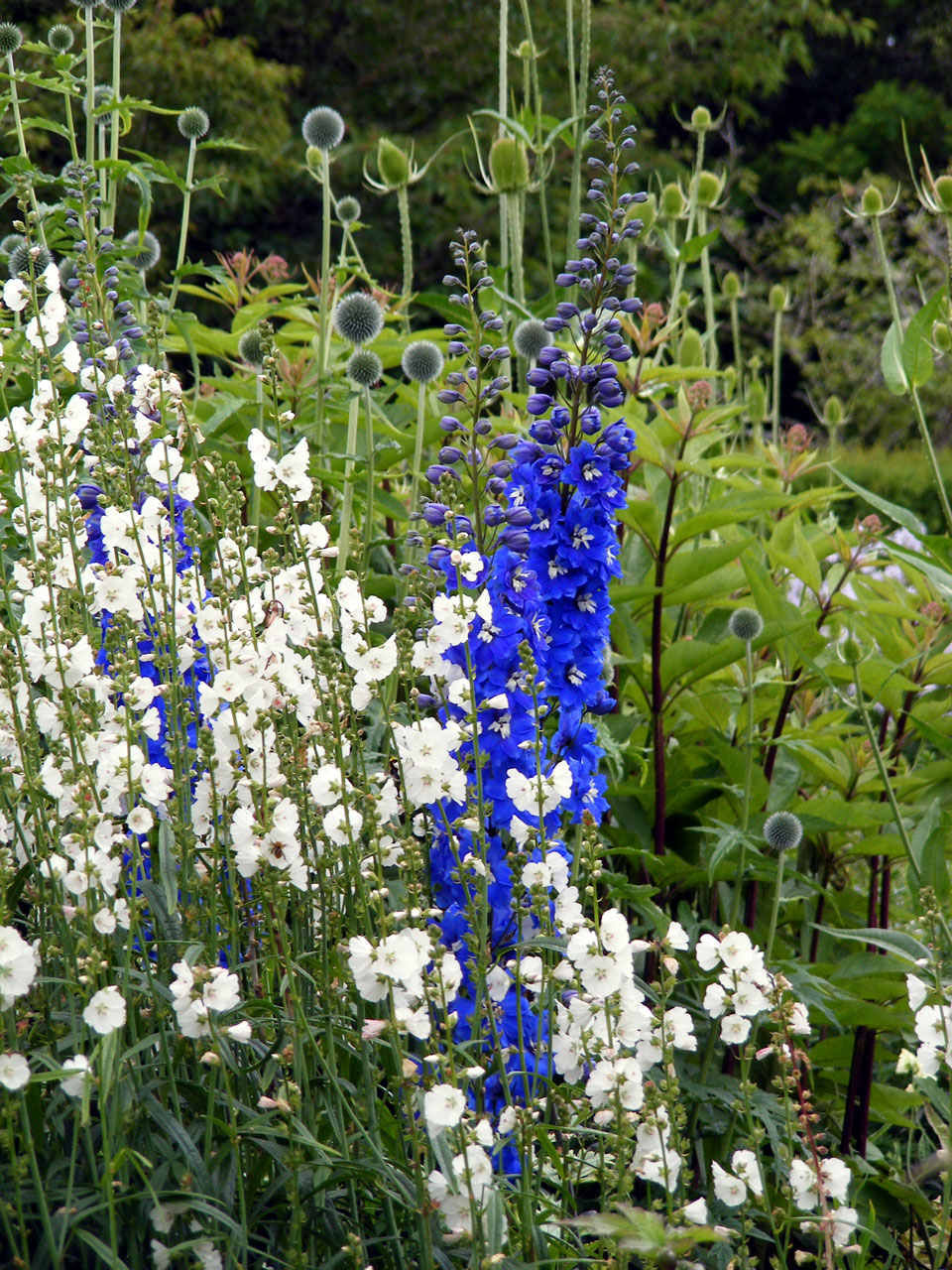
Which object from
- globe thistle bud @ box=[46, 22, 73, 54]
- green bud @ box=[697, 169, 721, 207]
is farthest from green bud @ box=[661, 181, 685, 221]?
globe thistle bud @ box=[46, 22, 73, 54]

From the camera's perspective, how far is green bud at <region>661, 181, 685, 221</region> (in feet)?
15.2

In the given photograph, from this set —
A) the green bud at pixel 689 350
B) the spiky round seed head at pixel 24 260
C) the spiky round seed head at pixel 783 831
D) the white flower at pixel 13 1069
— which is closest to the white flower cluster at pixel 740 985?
the spiky round seed head at pixel 783 831

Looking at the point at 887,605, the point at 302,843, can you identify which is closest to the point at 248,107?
the point at 887,605

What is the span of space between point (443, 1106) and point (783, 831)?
136 cm

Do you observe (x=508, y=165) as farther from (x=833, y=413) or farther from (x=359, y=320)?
(x=833, y=413)

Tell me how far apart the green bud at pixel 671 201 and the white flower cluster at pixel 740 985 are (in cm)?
343

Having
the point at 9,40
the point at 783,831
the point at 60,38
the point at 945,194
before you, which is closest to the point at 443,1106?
the point at 783,831

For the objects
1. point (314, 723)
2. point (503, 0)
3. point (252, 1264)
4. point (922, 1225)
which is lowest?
point (922, 1225)

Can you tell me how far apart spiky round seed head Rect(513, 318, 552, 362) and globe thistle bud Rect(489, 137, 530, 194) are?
558 mm

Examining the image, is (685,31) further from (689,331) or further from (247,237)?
(689,331)

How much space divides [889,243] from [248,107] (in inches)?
357

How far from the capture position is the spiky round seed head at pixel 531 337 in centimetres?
336

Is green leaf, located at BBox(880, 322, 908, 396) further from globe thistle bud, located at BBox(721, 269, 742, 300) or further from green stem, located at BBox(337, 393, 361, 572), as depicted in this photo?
globe thistle bud, located at BBox(721, 269, 742, 300)

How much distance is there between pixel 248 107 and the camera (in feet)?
41.0
